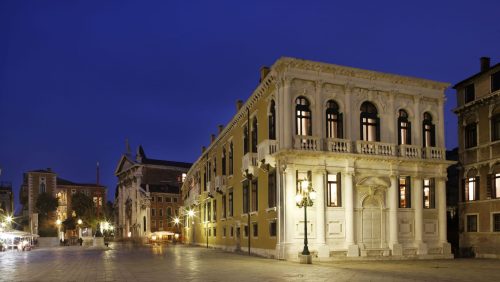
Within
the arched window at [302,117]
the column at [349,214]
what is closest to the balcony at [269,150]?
the arched window at [302,117]

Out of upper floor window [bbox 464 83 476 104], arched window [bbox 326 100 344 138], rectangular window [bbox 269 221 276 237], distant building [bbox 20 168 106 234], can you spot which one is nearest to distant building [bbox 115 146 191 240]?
distant building [bbox 20 168 106 234]

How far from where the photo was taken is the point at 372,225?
103 feet

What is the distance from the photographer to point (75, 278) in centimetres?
1908

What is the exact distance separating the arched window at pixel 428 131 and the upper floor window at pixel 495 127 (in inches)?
141

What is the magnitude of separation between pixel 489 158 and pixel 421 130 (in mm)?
4716

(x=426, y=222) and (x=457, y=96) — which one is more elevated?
(x=457, y=96)

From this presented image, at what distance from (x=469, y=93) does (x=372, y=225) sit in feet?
39.5

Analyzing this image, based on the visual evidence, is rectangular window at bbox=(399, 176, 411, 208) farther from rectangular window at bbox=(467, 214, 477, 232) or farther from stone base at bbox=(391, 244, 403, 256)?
rectangular window at bbox=(467, 214, 477, 232)

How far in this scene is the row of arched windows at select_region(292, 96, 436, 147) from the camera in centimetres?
3062

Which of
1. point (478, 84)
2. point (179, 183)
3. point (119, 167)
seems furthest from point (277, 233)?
point (119, 167)

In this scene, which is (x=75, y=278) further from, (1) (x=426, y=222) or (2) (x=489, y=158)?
(2) (x=489, y=158)

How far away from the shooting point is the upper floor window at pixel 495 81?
33156mm

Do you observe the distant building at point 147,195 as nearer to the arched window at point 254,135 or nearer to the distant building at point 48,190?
the distant building at point 48,190

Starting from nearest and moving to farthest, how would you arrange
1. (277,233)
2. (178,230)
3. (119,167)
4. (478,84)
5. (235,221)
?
1. (277,233)
2. (478,84)
3. (235,221)
4. (178,230)
5. (119,167)
